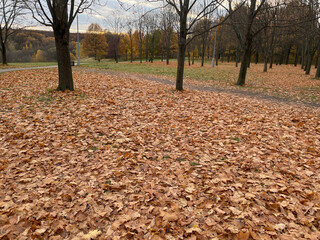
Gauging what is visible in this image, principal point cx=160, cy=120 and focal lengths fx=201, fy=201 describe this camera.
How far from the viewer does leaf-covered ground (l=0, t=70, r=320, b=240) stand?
2771 millimetres

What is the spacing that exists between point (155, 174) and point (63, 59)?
328 inches

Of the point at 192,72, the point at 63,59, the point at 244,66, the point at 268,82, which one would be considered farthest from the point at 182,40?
the point at 192,72

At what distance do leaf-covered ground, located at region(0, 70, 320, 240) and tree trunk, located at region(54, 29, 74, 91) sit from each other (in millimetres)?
2507

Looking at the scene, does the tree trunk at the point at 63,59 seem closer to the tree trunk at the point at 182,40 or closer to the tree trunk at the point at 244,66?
the tree trunk at the point at 182,40

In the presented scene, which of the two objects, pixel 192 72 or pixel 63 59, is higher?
pixel 63 59

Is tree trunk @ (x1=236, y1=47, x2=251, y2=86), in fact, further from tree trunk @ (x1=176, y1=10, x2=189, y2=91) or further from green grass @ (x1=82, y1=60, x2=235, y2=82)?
tree trunk @ (x1=176, y1=10, x2=189, y2=91)

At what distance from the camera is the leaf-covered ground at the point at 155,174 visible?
277 cm

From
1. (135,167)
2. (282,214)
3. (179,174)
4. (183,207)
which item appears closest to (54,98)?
(135,167)

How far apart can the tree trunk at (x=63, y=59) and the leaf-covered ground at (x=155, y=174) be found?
2.51 metres

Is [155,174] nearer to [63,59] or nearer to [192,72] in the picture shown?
[63,59]

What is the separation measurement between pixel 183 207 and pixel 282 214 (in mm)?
1451

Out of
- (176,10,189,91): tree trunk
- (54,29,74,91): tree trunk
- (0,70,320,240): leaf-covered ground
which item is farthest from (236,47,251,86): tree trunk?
(54,29,74,91): tree trunk

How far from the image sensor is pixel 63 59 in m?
9.71

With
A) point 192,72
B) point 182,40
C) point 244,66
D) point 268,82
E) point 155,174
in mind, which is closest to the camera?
point 155,174
